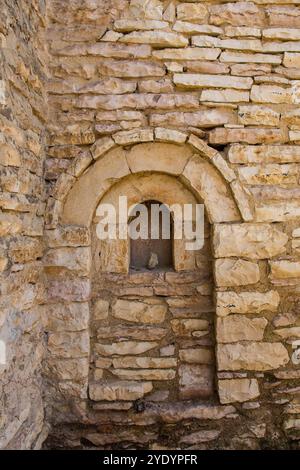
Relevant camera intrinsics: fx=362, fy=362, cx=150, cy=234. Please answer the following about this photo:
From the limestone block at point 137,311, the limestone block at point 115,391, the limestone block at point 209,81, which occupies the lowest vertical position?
the limestone block at point 115,391

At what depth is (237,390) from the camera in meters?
2.52

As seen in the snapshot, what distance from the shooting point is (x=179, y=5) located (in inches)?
105

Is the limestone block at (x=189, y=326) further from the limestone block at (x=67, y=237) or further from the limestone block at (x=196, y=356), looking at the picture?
the limestone block at (x=67, y=237)

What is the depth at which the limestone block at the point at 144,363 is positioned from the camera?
8.48 ft

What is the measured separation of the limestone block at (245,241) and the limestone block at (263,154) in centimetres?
48

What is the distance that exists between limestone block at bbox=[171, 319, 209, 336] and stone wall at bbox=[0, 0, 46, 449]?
3.14ft

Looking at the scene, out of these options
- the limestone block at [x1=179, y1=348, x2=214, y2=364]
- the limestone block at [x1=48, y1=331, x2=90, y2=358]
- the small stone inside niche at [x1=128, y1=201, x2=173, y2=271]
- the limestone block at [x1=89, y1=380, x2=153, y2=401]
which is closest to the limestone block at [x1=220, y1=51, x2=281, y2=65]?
the small stone inside niche at [x1=128, y1=201, x2=173, y2=271]

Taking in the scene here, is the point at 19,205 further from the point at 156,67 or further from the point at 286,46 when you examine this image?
the point at 286,46

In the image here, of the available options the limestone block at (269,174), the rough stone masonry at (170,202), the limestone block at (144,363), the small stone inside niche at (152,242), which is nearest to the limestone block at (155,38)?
the rough stone masonry at (170,202)

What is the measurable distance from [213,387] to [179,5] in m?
2.81

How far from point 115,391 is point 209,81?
2.31m

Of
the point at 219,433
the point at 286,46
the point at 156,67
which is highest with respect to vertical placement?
→ the point at 286,46

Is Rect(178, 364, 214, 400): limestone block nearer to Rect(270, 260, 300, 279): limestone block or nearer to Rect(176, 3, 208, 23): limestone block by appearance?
Rect(270, 260, 300, 279): limestone block

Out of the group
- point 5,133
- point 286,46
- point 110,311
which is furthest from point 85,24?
point 110,311
